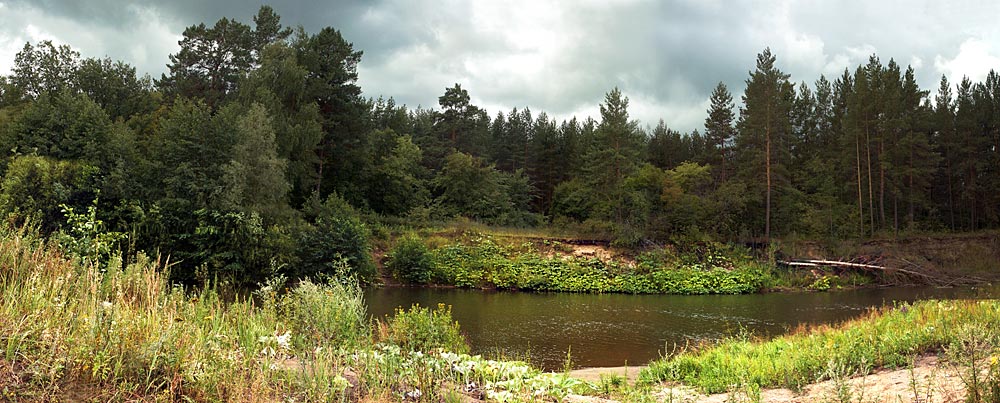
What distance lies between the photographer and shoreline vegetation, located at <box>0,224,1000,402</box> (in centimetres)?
386

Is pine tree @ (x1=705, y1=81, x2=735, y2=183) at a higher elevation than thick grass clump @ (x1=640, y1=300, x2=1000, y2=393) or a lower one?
higher

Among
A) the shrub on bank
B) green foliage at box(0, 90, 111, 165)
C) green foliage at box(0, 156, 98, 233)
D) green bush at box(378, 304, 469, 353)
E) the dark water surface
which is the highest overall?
green foliage at box(0, 90, 111, 165)

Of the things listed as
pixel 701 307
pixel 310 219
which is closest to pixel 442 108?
pixel 310 219

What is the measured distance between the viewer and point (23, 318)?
3.99 meters

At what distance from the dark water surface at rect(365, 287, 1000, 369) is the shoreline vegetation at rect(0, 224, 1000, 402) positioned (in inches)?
137

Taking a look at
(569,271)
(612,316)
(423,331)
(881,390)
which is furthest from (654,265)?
(881,390)

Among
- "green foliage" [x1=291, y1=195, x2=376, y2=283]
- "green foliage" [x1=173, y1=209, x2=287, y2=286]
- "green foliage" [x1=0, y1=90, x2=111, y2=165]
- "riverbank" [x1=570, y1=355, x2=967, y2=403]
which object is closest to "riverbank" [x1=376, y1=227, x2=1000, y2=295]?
"green foliage" [x1=291, y1=195, x2=376, y2=283]

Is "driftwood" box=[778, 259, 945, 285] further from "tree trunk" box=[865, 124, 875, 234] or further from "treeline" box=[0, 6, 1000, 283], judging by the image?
"tree trunk" box=[865, 124, 875, 234]

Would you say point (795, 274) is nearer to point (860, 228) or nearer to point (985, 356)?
point (860, 228)

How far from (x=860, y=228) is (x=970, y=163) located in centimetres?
1146

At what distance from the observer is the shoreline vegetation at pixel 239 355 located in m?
3.86

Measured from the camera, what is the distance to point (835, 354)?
23.8 feet

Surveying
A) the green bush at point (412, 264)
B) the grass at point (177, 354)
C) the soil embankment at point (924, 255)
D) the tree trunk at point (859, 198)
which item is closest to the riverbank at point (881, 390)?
the grass at point (177, 354)

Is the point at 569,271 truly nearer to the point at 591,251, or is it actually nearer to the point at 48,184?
the point at 591,251
